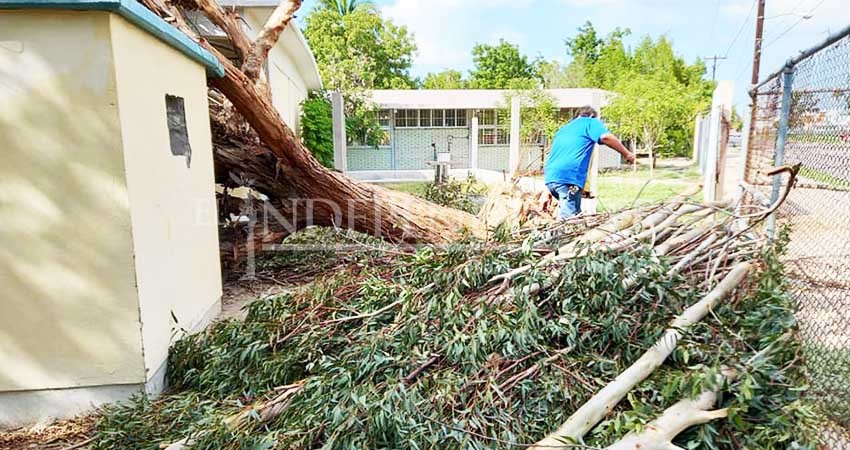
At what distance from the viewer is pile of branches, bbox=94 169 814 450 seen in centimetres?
216

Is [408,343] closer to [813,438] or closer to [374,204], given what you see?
[813,438]

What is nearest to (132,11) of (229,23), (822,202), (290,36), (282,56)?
(229,23)

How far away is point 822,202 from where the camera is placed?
12.0 feet

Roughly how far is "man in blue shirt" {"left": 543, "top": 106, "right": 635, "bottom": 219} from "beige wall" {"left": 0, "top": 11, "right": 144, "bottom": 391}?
412cm

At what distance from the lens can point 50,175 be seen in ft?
9.00

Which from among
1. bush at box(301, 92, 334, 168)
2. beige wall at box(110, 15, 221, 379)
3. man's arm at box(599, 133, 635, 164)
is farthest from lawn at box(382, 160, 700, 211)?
beige wall at box(110, 15, 221, 379)

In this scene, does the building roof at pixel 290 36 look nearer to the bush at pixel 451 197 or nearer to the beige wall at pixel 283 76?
the beige wall at pixel 283 76

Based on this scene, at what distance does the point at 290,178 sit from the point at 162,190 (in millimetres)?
2391

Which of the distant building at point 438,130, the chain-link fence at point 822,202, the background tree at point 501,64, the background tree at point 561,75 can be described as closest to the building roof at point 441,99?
the distant building at point 438,130

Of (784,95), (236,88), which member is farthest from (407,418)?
(236,88)

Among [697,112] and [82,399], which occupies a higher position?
[697,112]

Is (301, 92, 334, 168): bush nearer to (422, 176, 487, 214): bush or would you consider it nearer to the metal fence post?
(422, 176, 487, 214): bush

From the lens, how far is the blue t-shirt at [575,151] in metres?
5.53

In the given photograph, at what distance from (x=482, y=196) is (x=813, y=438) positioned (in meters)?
8.55
